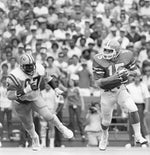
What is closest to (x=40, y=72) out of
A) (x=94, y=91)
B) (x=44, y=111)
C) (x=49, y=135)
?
(x=44, y=111)

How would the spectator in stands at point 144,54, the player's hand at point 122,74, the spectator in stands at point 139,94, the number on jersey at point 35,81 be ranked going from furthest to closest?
the spectator in stands at point 144,54 → the spectator in stands at point 139,94 → the number on jersey at point 35,81 → the player's hand at point 122,74

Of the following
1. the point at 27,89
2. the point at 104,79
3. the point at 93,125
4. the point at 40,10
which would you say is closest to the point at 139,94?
the point at 93,125

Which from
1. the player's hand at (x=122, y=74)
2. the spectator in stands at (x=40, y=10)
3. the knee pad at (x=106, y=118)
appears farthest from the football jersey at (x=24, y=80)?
the spectator in stands at (x=40, y=10)

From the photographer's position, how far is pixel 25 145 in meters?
15.7

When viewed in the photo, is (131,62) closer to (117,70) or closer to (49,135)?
(117,70)

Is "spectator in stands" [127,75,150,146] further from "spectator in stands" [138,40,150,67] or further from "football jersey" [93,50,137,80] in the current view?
"football jersey" [93,50,137,80]

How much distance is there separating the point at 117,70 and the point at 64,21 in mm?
6933

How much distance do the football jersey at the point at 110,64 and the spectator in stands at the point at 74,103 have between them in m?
4.18

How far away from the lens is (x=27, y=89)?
38.2 feet

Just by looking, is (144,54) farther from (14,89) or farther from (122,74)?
(14,89)

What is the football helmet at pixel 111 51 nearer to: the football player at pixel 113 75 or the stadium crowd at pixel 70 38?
the football player at pixel 113 75

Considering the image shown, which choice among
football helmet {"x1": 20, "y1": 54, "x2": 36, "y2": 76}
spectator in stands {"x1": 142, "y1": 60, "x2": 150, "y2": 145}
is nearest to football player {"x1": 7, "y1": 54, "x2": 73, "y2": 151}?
football helmet {"x1": 20, "y1": 54, "x2": 36, "y2": 76}

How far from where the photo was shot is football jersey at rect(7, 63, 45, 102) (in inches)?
464

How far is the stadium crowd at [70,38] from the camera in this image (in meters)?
16.1
